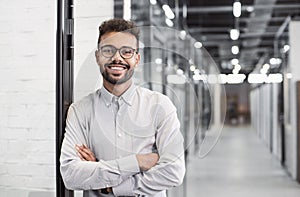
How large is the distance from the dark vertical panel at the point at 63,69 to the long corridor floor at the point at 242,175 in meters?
0.82

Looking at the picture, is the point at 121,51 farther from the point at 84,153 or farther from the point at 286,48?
the point at 286,48

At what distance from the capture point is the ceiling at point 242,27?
244 centimetres

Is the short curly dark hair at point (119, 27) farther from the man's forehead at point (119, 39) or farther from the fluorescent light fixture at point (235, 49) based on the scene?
the fluorescent light fixture at point (235, 49)

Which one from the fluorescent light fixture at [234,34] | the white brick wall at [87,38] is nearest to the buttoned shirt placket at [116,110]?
the white brick wall at [87,38]

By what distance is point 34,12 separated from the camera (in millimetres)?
2400

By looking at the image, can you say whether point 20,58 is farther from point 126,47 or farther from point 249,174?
point 249,174

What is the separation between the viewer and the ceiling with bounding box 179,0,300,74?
2439 millimetres

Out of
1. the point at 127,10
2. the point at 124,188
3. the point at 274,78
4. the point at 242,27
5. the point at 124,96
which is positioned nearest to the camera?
the point at 124,188

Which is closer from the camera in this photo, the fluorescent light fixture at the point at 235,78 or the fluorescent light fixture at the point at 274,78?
the fluorescent light fixture at the point at 235,78

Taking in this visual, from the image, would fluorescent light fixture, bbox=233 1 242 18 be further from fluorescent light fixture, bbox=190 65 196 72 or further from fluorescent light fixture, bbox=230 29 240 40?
Answer: fluorescent light fixture, bbox=190 65 196 72

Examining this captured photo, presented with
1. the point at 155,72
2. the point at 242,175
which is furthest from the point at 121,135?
the point at 242,175

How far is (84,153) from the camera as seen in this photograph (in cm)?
194

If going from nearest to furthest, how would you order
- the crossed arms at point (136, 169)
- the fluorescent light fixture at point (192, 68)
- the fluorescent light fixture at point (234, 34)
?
1. the crossed arms at point (136, 169)
2. the fluorescent light fixture at point (192, 68)
3. the fluorescent light fixture at point (234, 34)

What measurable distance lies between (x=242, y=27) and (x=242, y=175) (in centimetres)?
100
